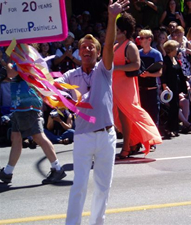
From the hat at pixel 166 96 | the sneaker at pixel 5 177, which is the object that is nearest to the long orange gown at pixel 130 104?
the hat at pixel 166 96

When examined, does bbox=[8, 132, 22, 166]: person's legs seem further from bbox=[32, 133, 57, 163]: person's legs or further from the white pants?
the white pants

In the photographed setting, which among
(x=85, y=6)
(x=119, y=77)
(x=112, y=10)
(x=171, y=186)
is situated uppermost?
(x=85, y=6)

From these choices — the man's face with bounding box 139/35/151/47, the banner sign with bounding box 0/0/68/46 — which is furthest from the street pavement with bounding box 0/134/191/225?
the banner sign with bounding box 0/0/68/46

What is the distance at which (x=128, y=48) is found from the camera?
26.8 feet

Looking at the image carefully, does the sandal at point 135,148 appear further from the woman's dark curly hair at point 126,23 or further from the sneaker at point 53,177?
the sneaker at point 53,177

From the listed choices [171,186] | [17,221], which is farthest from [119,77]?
[17,221]

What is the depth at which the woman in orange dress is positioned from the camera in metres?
8.12

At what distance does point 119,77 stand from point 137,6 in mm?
7736

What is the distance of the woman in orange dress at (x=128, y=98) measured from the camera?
26.7 feet

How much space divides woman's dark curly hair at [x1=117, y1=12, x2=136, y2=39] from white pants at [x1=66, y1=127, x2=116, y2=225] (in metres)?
3.35

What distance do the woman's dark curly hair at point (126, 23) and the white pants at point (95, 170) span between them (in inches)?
132

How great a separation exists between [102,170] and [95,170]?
7cm

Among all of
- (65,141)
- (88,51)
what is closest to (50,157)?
(88,51)

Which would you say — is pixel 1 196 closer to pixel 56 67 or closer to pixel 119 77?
pixel 119 77
